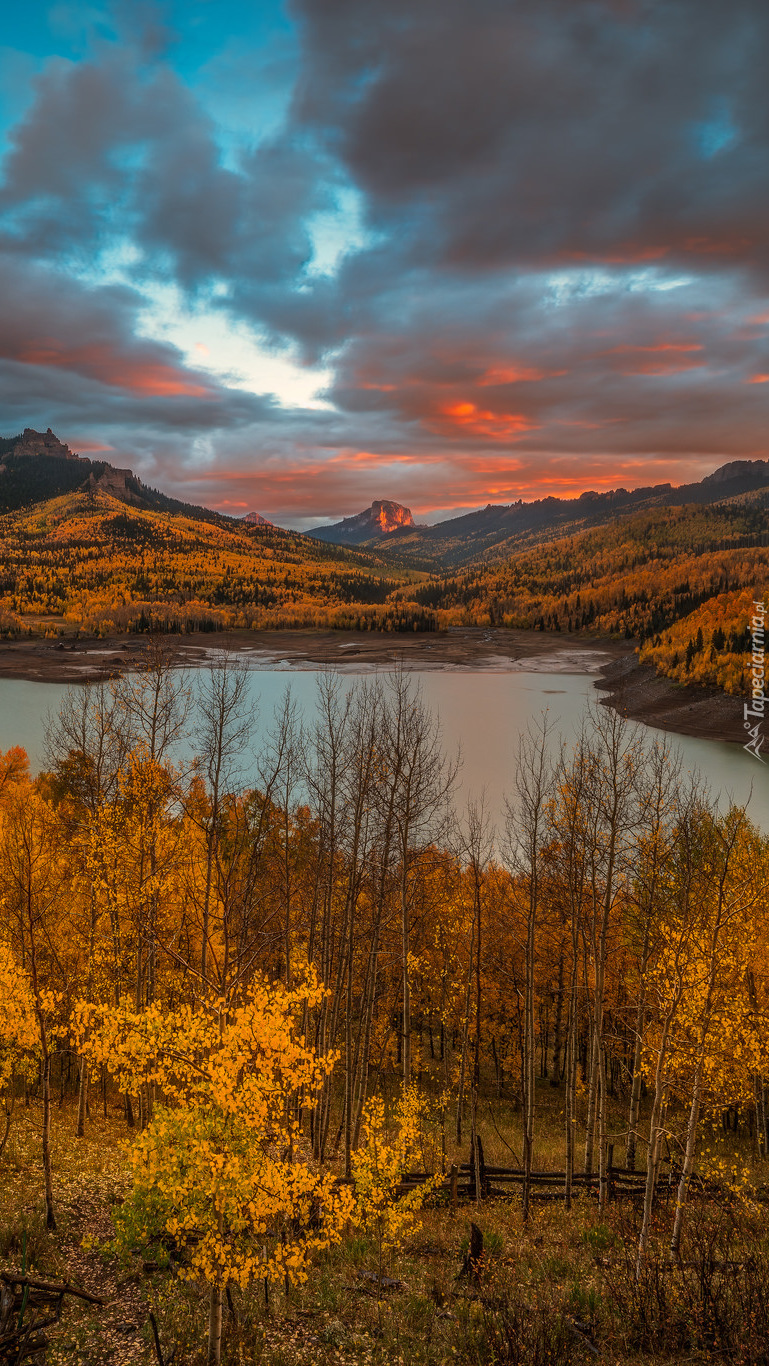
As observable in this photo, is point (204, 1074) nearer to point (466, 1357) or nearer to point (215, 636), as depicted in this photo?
point (466, 1357)

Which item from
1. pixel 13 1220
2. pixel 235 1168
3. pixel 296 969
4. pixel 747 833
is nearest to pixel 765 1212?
pixel 296 969

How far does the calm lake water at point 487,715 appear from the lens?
6531cm

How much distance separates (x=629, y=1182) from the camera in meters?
19.6

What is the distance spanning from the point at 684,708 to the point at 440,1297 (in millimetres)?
84256

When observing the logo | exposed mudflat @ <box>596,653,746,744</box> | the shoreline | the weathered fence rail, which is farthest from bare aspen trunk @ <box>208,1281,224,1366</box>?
the shoreline

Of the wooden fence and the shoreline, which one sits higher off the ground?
the shoreline

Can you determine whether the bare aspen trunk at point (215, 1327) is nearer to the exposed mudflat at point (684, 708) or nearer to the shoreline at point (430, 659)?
the exposed mudflat at point (684, 708)

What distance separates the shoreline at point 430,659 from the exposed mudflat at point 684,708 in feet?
0.40

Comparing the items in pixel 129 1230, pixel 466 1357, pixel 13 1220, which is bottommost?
pixel 13 1220

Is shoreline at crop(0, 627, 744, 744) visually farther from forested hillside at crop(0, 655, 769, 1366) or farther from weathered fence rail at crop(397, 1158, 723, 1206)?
weathered fence rail at crop(397, 1158, 723, 1206)

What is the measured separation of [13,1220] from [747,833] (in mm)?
32646

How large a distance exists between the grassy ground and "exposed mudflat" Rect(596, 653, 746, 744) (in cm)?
5928

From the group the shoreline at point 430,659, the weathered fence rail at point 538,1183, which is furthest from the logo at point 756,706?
the weathered fence rail at point 538,1183

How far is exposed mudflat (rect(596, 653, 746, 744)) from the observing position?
3123 inches
